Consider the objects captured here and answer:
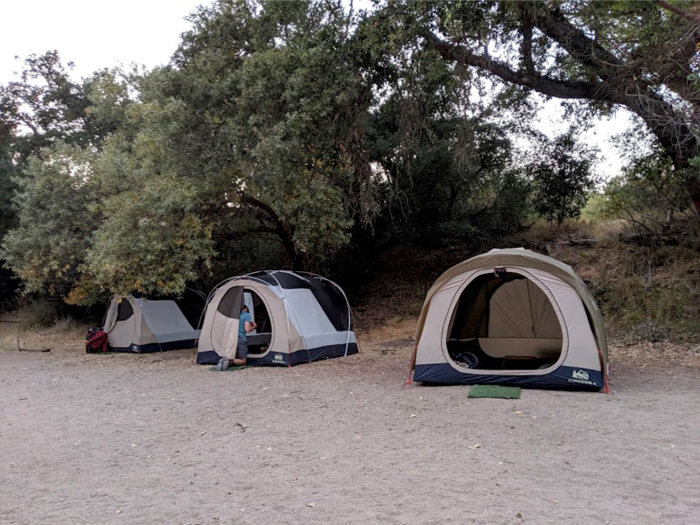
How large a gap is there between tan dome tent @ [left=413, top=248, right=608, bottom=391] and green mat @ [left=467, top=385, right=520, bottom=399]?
18 centimetres

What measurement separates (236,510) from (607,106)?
1137cm

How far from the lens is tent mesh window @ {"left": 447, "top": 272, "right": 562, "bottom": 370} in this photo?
9172 millimetres

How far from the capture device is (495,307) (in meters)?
9.57

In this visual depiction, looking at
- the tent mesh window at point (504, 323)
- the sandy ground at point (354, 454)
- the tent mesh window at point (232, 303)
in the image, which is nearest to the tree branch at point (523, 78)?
the tent mesh window at point (504, 323)

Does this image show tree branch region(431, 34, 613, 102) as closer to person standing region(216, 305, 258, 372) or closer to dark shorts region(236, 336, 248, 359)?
person standing region(216, 305, 258, 372)

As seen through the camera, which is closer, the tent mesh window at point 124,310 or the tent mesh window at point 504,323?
the tent mesh window at point 504,323

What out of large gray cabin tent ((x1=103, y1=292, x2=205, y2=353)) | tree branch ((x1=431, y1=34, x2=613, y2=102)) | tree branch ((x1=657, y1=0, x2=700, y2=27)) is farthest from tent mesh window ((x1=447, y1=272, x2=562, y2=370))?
large gray cabin tent ((x1=103, y1=292, x2=205, y2=353))

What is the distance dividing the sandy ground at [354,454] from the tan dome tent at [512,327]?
38 cm

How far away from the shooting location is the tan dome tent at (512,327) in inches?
279

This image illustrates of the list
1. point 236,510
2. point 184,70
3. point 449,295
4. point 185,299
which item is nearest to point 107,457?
point 236,510

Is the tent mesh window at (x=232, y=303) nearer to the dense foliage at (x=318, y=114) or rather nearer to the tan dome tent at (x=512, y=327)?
the dense foliage at (x=318, y=114)

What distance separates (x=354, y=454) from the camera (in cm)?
501

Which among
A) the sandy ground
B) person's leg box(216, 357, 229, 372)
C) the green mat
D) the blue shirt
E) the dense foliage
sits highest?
the dense foliage

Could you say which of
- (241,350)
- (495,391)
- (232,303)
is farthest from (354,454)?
(232,303)
